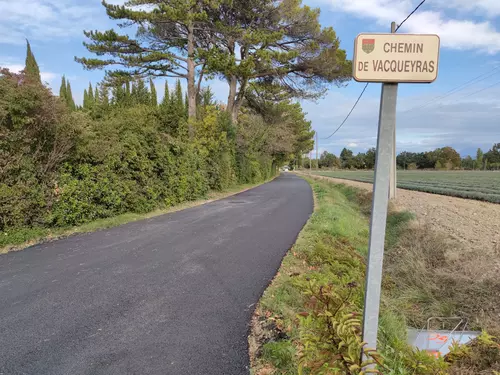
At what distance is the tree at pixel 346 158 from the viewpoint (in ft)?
371

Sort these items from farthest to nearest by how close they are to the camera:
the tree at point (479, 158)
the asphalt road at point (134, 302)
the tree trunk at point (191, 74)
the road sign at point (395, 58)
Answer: the tree at point (479, 158)
the tree trunk at point (191, 74)
the asphalt road at point (134, 302)
the road sign at point (395, 58)

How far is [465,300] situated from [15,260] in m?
7.12

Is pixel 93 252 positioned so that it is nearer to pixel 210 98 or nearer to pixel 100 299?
pixel 100 299

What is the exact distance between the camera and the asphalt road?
2.72 meters

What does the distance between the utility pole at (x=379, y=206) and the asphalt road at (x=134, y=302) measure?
128 centimetres

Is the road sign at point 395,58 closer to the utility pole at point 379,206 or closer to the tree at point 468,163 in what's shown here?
the utility pole at point 379,206

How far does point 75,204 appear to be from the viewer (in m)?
7.74

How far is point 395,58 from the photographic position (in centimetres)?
182

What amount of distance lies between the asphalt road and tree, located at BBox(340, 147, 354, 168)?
112004mm

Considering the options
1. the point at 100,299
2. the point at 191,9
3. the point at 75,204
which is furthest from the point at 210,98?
the point at 100,299

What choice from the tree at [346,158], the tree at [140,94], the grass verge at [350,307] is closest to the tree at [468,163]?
the tree at [346,158]

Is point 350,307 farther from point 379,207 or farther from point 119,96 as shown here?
point 119,96

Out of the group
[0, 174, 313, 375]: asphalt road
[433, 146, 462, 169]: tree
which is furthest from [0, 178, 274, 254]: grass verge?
[433, 146, 462, 169]: tree

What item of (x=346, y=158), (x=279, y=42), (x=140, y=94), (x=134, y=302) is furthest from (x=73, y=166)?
(x=346, y=158)
